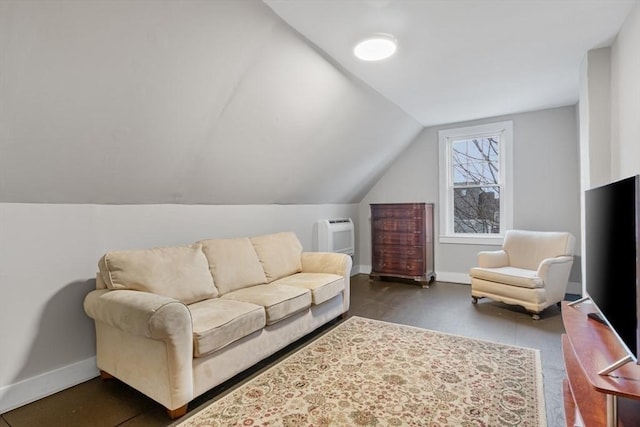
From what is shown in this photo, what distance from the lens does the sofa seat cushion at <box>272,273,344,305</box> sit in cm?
282

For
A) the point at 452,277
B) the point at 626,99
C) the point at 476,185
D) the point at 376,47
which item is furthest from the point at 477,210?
the point at 376,47

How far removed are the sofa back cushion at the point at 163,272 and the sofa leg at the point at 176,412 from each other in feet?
2.35

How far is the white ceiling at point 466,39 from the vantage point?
6.81 feet

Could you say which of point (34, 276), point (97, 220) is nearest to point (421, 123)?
point (97, 220)

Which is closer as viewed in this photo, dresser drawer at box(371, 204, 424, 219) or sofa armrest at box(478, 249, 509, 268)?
sofa armrest at box(478, 249, 509, 268)

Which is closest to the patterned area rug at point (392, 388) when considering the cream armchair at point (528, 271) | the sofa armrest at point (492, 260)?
the cream armchair at point (528, 271)

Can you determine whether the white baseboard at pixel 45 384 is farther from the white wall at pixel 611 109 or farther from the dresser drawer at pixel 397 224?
the white wall at pixel 611 109

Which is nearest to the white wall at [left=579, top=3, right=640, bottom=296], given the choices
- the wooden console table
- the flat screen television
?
the flat screen television

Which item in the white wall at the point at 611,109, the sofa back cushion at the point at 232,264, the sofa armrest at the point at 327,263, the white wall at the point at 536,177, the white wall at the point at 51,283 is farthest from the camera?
the white wall at the point at 536,177

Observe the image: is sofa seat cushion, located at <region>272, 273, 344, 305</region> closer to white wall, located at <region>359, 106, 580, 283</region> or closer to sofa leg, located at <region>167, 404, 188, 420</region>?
sofa leg, located at <region>167, 404, 188, 420</region>

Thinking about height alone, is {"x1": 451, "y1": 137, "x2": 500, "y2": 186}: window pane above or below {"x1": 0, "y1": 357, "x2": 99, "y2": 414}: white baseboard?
above

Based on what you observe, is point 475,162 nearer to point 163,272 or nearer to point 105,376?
point 163,272

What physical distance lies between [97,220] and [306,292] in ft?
5.36

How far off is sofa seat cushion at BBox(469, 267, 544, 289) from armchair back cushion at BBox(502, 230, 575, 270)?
138mm
